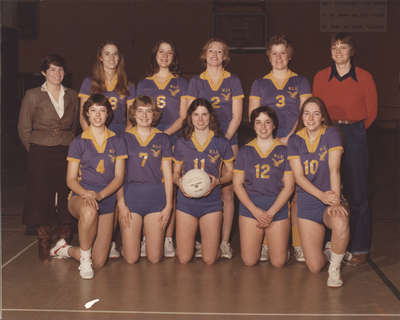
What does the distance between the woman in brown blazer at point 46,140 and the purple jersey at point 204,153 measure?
0.87 m

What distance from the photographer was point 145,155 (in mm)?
4164

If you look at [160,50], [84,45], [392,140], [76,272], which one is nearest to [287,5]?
[392,140]

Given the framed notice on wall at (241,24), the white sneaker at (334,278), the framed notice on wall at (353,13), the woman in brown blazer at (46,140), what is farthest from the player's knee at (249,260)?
the framed notice on wall at (353,13)

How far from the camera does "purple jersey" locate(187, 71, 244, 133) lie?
4422 millimetres

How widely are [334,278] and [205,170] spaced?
121cm

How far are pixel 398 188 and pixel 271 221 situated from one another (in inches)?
161

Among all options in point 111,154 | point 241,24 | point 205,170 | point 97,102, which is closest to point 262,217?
point 205,170

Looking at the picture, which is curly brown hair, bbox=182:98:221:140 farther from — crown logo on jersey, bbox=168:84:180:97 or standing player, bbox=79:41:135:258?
standing player, bbox=79:41:135:258

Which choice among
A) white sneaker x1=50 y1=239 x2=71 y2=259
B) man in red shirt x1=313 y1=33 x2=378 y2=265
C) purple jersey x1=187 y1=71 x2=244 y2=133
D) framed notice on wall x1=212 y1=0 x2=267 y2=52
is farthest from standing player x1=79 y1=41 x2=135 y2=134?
framed notice on wall x1=212 y1=0 x2=267 y2=52

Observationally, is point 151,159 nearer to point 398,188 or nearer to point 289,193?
point 289,193

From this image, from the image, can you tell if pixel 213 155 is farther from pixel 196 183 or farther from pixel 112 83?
pixel 112 83

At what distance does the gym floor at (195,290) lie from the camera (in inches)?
125

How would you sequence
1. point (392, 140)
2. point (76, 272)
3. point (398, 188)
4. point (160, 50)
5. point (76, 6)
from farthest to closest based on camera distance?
point (76, 6) → point (392, 140) → point (398, 188) → point (160, 50) → point (76, 272)

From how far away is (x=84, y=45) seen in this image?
14453mm
